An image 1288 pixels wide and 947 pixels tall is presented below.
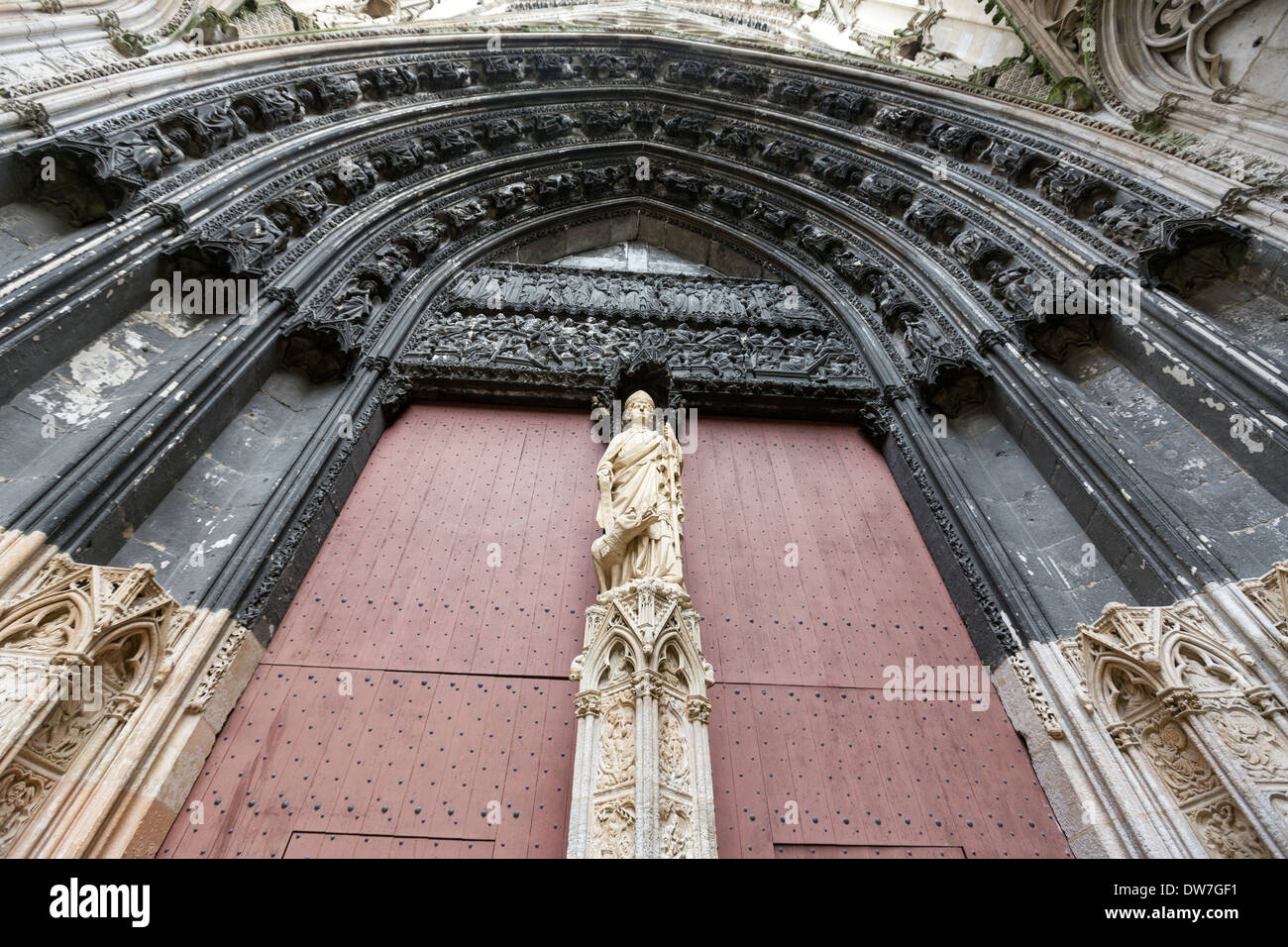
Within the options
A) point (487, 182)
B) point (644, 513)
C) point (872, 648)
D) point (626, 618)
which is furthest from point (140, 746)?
point (487, 182)

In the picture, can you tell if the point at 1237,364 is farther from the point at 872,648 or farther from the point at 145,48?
the point at 145,48

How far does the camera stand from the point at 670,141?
30.3 ft

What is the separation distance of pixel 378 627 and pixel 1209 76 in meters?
7.93

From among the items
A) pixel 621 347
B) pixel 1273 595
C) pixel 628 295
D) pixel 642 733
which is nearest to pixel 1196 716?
pixel 1273 595

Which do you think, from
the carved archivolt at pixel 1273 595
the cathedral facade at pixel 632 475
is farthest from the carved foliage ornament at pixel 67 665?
the carved archivolt at pixel 1273 595

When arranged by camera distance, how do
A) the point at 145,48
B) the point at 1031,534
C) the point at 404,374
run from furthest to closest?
the point at 404,374 → the point at 145,48 → the point at 1031,534

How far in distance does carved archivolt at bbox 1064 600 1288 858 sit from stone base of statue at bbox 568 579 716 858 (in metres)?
2.00

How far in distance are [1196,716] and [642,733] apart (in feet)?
8.00

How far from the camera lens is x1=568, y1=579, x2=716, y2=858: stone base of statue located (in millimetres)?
2588

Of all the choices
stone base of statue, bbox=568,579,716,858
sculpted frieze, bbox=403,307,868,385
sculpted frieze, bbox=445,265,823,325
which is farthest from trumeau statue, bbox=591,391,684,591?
sculpted frieze, bbox=445,265,823,325

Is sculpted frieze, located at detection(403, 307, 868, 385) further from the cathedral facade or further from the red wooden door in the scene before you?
the red wooden door

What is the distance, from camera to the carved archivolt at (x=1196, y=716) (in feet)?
8.45

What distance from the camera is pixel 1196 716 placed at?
9.29 ft

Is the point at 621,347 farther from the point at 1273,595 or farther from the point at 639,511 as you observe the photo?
the point at 1273,595
